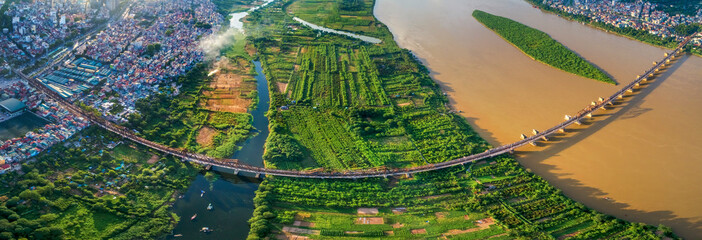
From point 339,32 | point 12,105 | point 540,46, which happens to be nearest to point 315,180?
point 12,105

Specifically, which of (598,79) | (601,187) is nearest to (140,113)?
(601,187)

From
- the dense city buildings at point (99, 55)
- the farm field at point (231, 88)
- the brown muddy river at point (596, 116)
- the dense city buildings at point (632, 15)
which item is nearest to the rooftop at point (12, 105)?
the dense city buildings at point (99, 55)

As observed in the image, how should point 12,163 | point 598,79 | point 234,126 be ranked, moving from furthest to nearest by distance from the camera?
point 598,79, point 234,126, point 12,163

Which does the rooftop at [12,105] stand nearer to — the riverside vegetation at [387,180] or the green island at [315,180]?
the green island at [315,180]

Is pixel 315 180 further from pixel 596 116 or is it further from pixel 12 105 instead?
pixel 596 116

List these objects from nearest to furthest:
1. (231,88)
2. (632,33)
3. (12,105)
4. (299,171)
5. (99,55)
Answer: (299,171), (12,105), (231,88), (99,55), (632,33)

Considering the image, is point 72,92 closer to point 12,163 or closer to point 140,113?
point 140,113

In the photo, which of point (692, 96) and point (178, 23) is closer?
point (692, 96)
